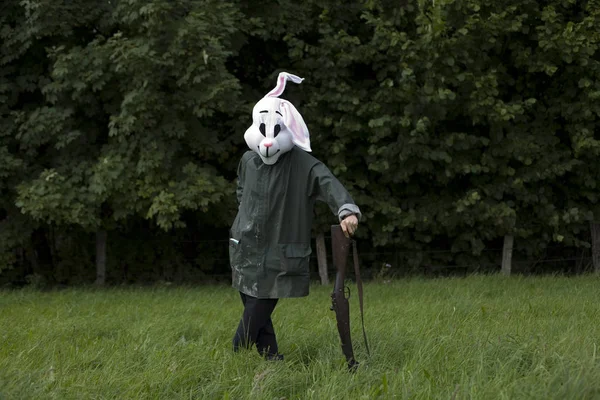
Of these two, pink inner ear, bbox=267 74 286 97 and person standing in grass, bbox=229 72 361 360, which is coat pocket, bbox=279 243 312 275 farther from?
pink inner ear, bbox=267 74 286 97

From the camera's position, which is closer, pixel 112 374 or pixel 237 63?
pixel 112 374

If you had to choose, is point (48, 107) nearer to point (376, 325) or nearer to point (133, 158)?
point (133, 158)

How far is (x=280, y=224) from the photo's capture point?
182 inches

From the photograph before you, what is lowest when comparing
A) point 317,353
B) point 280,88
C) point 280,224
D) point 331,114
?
point 317,353

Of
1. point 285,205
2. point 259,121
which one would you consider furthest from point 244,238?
point 259,121

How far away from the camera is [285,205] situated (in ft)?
15.3

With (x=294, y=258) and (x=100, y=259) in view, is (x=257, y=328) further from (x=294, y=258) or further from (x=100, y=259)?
(x=100, y=259)

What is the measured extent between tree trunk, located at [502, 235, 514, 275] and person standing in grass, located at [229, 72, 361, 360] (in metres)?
7.21

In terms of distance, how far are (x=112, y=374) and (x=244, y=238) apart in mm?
1142

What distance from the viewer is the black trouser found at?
4.67 metres

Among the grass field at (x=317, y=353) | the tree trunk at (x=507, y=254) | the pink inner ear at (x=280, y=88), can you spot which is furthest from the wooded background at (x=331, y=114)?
the pink inner ear at (x=280, y=88)

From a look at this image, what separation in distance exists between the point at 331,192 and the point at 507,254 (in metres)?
7.42

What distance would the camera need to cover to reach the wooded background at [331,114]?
9.55 metres

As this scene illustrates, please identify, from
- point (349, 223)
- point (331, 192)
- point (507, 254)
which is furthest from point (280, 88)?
point (507, 254)
